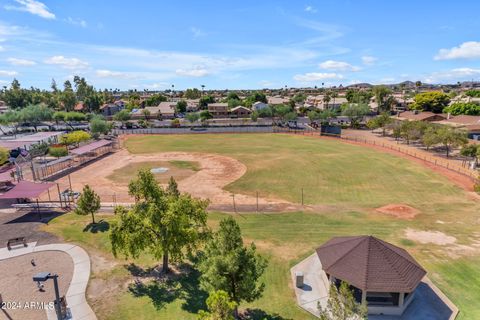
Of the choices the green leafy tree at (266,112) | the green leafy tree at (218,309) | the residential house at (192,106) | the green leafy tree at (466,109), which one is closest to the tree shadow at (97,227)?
the green leafy tree at (218,309)

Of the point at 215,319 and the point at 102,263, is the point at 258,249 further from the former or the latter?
the point at 215,319

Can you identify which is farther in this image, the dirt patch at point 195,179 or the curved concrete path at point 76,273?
the dirt patch at point 195,179

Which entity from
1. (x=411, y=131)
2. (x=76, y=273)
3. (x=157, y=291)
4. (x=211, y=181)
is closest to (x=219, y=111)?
(x=411, y=131)

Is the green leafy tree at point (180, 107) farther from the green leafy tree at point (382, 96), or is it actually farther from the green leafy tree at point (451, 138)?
the green leafy tree at point (451, 138)

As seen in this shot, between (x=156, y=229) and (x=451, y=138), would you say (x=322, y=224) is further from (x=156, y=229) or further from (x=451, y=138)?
(x=451, y=138)

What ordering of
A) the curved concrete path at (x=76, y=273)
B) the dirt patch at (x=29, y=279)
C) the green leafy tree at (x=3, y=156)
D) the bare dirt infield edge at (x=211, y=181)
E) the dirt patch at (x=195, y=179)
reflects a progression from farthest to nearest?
the green leafy tree at (x=3, y=156) < the dirt patch at (x=195, y=179) < the bare dirt infield edge at (x=211, y=181) < the dirt patch at (x=29, y=279) < the curved concrete path at (x=76, y=273)

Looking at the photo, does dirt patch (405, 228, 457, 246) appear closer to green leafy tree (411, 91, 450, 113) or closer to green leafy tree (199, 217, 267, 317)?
green leafy tree (199, 217, 267, 317)

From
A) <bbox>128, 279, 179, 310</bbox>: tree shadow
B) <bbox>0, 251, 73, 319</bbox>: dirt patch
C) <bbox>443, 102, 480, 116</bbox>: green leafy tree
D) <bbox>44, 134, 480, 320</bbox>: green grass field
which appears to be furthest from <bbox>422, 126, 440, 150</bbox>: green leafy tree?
<bbox>0, 251, 73, 319</bbox>: dirt patch

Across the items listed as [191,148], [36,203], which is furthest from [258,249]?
[191,148]
